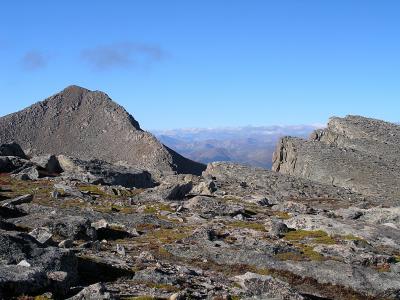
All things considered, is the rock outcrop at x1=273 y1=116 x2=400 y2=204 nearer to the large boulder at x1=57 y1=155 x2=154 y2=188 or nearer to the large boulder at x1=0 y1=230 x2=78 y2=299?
the large boulder at x1=57 y1=155 x2=154 y2=188

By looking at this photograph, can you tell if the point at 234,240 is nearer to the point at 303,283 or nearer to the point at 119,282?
the point at 303,283

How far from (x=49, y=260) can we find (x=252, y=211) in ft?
120

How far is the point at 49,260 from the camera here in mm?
21266

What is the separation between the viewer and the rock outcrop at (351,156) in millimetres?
94250

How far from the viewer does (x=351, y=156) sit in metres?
102

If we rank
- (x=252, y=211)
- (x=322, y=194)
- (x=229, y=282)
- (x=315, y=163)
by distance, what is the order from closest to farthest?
1. (x=229, y=282)
2. (x=252, y=211)
3. (x=322, y=194)
4. (x=315, y=163)

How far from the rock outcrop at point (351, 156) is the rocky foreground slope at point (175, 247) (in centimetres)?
3526

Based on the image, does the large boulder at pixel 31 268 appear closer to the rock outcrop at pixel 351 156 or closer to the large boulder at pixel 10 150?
the large boulder at pixel 10 150

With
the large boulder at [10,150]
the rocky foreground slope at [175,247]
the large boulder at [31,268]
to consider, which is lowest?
the rocky foreground slope at [175,247]

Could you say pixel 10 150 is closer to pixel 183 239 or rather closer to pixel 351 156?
pixel 351 156

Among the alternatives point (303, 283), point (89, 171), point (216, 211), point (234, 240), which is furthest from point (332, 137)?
point (303, 283)

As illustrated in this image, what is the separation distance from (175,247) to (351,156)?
7677cm

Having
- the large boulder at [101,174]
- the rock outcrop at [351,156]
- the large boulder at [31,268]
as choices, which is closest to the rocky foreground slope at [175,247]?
the large boulder at [31,268]

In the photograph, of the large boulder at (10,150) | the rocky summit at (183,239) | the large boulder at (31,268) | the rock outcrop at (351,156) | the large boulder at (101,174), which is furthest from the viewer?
the rock outcrop at (351,156)
